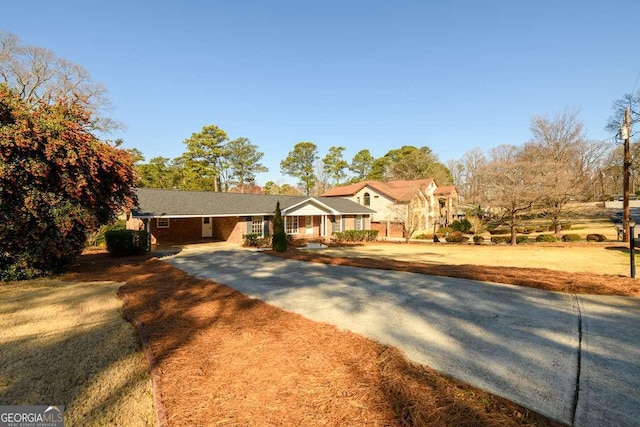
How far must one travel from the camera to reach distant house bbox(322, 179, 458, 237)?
34.1m

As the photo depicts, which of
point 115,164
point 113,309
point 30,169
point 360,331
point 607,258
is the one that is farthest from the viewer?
point 607,258

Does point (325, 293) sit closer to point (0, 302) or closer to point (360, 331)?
point (360, 331)

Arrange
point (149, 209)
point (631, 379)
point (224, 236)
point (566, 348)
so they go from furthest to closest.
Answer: point (224, 236) → point (149, 209) → point (566, 348) → point (631, 379)

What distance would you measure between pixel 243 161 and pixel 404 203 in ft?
105

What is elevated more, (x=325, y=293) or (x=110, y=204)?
(x=110, y=204)

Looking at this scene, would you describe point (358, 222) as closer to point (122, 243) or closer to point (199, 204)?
point (199, 204)

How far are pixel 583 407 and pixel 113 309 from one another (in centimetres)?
864

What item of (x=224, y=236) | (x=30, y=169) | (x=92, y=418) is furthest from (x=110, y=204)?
(x=224, y=236)

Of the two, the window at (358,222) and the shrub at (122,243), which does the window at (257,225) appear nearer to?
the shrub at (122,243)

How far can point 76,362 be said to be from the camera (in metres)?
4.39

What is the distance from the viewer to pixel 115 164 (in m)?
11.0

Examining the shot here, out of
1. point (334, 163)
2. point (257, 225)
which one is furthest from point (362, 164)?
point (257, 225)

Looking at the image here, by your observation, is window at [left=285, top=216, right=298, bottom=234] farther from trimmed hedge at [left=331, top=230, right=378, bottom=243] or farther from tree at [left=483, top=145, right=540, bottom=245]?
tree at [left=483, top=145, right=540, bottom=245]

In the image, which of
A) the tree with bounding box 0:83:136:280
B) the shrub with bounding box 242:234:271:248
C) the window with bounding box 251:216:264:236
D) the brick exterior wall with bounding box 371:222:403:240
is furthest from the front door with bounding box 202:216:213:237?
the brick exterior wall with bounding box 371:222:403:240
